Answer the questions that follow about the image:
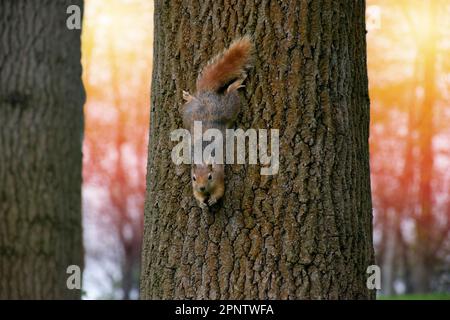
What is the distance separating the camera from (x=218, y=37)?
114 inches

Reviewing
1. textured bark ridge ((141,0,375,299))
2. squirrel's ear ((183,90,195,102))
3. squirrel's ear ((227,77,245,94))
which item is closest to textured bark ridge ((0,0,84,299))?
textured bark ridge ((141,0,375,299))

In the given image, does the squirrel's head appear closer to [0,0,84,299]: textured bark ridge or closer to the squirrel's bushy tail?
the squirrel's bushy tail

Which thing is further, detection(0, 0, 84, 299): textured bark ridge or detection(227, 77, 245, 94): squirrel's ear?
detection(0, 0, 84, 299): textured bark ridge

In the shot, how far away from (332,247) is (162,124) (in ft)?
3.12

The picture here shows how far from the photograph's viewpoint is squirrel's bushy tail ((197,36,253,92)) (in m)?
2.82

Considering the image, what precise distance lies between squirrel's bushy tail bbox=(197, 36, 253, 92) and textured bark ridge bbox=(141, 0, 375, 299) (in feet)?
0.16

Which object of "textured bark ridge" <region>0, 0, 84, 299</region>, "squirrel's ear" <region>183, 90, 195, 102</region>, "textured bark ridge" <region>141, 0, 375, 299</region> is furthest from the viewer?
"textured bark ridge" <region>0, 0, 84, 299</region>

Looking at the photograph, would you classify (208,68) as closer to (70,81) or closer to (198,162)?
(198,162)

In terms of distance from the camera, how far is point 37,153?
4656mm

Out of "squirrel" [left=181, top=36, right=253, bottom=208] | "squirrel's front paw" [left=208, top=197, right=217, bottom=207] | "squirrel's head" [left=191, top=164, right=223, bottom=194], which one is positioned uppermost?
"squirrel" [left=181, top=36, right=253, bottom=208]

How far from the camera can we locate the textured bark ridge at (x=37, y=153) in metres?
4.54

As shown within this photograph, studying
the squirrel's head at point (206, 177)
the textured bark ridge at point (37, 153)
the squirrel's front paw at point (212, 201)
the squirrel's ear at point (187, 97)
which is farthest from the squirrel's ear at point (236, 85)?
the textured bark ridge at point (37, 153)

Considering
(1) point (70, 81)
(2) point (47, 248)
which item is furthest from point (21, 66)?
(2) point (47, 248)

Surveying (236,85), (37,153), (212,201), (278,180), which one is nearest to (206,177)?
(212,201)
